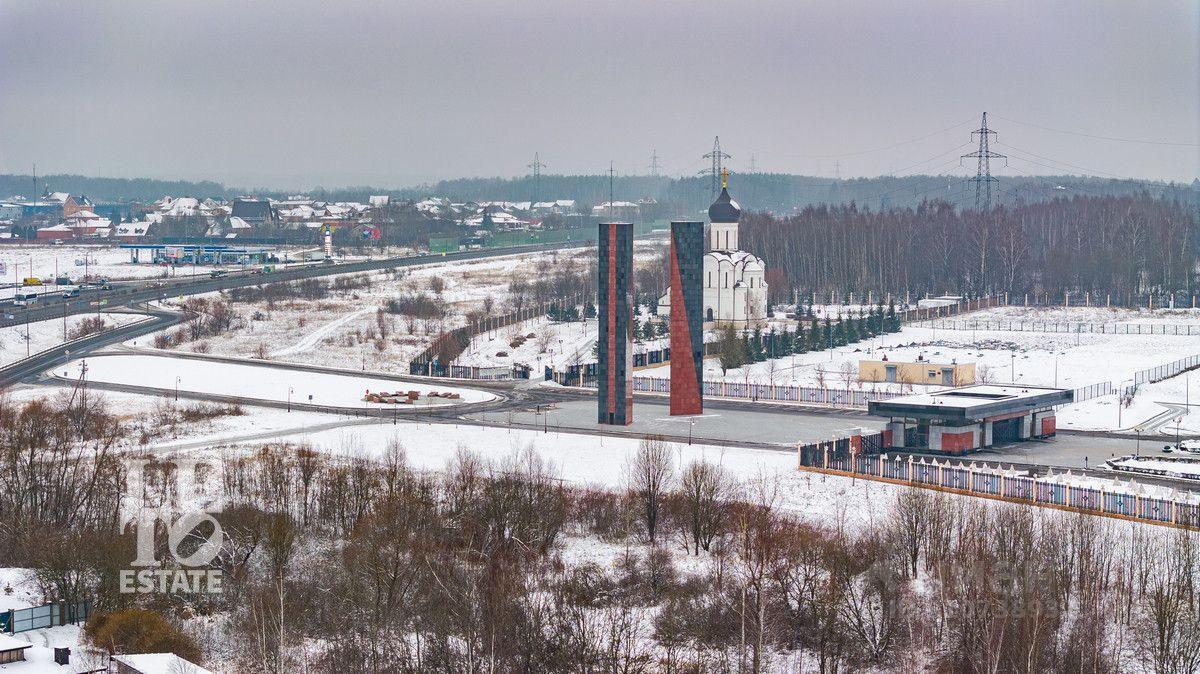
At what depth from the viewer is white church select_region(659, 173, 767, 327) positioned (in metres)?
72.8

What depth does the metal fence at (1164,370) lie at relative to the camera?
58.2 metres

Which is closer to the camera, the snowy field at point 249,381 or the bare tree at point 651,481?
the bare tree at point 651,481

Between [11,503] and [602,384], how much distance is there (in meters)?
19.7

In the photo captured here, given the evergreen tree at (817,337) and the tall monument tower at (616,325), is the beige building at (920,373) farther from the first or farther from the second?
the tall monument tower at (616,325)

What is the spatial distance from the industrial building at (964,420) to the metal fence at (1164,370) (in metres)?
12.0

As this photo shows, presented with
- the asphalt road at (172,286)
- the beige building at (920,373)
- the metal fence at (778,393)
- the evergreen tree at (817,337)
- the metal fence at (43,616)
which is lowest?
the metal fence at (43,616)

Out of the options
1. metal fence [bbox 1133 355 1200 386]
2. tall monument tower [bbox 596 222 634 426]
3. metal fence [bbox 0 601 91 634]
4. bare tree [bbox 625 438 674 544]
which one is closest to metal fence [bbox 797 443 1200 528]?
bare tree [bbox 625 438 674 544]

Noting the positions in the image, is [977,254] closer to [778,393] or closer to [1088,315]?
[1088,315]

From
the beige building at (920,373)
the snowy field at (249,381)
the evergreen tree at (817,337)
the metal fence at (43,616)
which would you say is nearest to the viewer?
the metal fence at (43,616)

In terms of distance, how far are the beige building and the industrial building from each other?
1166 cm

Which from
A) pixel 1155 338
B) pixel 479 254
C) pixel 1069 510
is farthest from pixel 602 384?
pixel 479 254

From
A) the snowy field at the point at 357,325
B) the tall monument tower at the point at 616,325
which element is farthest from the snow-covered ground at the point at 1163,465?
the snowy field at the point at 357,325

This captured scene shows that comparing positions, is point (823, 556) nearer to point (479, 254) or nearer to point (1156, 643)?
point (1156, 643)

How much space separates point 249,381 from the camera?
59875 millimetres
